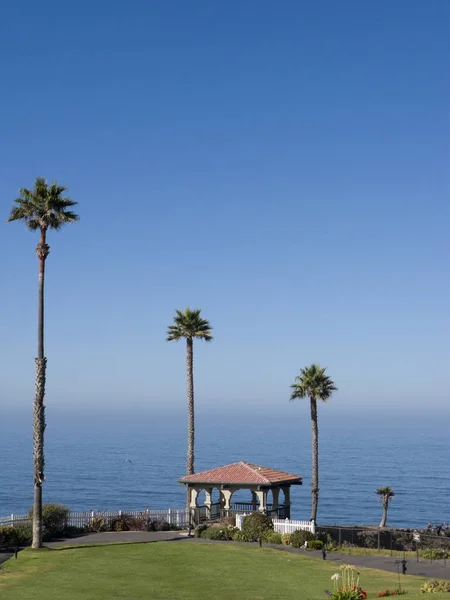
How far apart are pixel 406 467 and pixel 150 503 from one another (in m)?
83.3

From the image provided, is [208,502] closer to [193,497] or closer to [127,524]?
[193,497]

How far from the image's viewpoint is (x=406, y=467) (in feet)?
579

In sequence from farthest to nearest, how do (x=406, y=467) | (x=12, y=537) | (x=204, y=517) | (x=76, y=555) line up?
(x=406, y=467) → (x=204, y=517) → (x=12, y=537) → (x=76, y=555)

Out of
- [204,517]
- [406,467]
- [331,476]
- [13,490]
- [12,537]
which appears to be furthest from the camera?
[406,467]

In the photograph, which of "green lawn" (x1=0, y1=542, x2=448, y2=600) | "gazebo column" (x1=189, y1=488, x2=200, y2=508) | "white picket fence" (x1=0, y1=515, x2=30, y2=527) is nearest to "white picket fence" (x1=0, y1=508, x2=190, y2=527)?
"white picket fence" (x1=0, y1=515, x2=30, y2=527)

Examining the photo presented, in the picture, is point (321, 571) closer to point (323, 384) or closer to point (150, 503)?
point (323, 384)

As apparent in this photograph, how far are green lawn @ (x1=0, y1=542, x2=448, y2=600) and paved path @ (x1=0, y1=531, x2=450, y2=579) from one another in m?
1.24

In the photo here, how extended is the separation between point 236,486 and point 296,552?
32.9 ft

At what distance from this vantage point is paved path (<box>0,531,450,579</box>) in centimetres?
3384

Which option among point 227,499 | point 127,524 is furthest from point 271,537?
point 127,524

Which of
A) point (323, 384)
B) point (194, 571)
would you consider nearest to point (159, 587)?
point (194, 571)

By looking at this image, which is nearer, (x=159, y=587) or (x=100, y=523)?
(x=159, y=587)

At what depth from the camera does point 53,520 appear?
43.5m

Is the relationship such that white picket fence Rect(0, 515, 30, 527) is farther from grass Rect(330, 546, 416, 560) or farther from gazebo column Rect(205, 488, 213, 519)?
grass Rect(330, 546, 416, 560)
